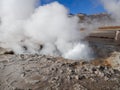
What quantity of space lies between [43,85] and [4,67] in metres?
2.48

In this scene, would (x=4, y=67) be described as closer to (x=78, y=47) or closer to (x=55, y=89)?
(x=55, y=89)

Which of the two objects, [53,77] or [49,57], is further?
[49,57]

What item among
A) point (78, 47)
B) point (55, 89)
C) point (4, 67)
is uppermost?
point (78, 47)

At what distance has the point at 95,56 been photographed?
11.4 metres

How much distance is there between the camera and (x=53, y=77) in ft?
23.3

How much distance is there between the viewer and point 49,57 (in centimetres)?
1015

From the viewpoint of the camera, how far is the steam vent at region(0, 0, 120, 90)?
681 cm

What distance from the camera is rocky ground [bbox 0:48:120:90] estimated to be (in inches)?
258

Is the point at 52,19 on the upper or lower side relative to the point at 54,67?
upper

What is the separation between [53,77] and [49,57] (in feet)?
10.1

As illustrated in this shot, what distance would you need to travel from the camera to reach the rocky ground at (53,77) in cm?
655

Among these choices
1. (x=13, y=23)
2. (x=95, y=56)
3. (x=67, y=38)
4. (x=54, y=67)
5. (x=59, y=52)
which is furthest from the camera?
(x=13, y=23)

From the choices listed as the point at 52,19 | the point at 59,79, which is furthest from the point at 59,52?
the point at 59,79

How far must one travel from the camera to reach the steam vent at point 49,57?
6.81 m
